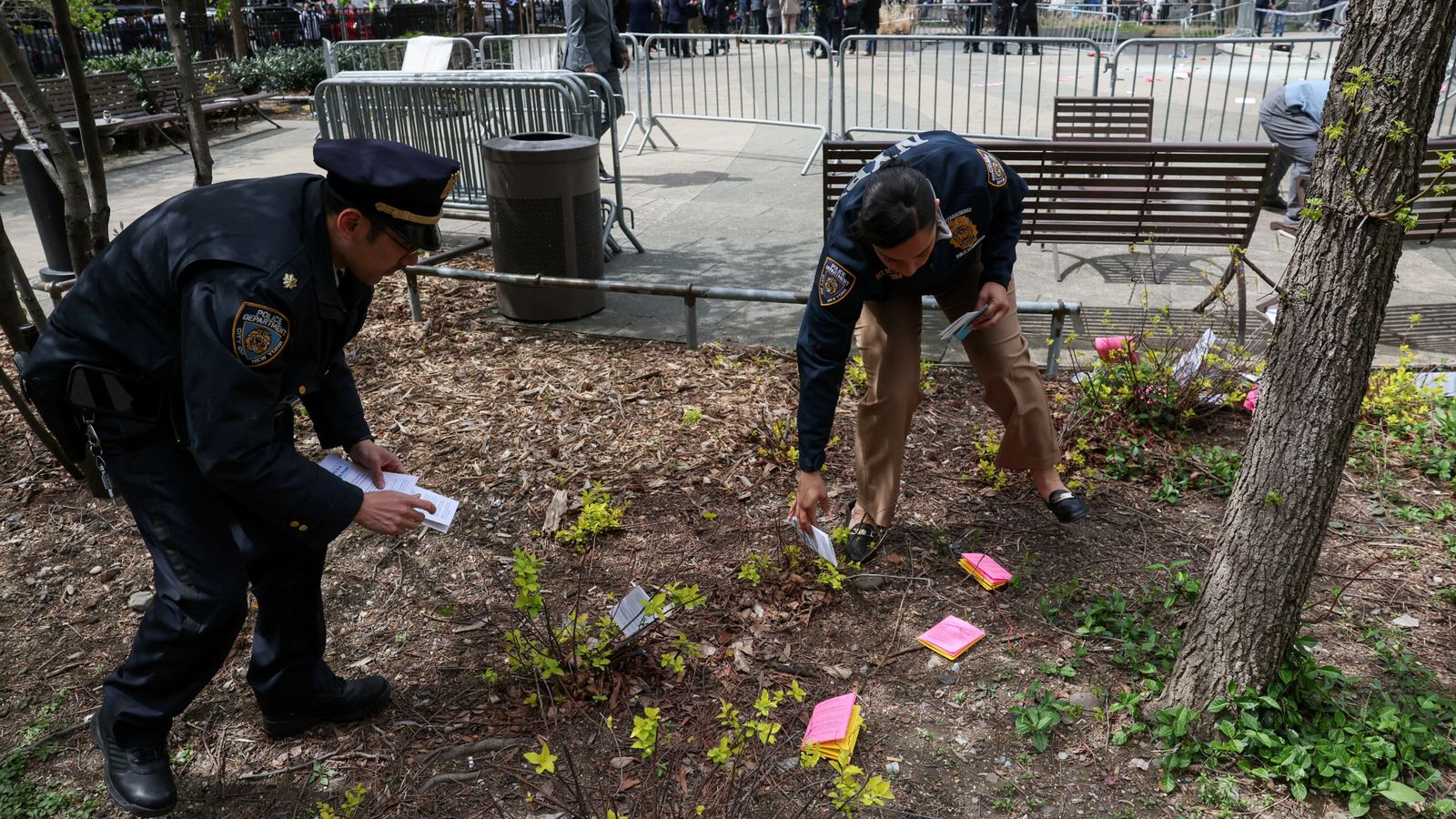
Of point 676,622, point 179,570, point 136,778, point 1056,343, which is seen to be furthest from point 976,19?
point 136,778

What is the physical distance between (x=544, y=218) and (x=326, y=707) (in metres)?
3.66

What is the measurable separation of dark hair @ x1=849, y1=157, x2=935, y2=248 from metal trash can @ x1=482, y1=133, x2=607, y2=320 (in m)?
3.33

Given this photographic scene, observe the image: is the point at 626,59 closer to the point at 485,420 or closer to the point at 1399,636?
the point at 485,420

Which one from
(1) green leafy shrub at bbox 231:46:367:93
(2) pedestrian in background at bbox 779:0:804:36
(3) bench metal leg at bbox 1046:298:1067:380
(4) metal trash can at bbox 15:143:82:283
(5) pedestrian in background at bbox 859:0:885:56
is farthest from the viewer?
(2) pedestrian in background at bbox 779:0:804:36

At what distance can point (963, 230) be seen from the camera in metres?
3.47

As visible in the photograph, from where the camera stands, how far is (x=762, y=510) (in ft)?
13.6

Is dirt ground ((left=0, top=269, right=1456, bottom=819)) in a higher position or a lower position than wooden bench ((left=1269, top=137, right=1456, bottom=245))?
lower

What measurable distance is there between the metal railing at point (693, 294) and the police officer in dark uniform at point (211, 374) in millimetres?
2761

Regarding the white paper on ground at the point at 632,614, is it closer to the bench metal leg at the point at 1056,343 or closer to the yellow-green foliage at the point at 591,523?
the yellow-green foliage at the point at 591,523

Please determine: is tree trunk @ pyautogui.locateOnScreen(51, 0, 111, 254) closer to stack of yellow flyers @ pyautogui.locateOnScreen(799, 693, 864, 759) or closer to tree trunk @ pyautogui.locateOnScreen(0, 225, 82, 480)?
tree trunk @ pyautogui.locateOnScreen(0, 225, 82, 480)

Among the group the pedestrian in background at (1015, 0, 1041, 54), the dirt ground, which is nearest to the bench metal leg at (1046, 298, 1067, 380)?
the dirt ground

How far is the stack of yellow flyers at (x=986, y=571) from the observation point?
141 inches

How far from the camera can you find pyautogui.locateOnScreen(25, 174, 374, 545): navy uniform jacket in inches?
90.0

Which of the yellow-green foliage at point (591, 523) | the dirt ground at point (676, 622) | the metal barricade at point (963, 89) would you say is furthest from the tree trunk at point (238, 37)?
the yellow-green foliage at point (591, 523)
